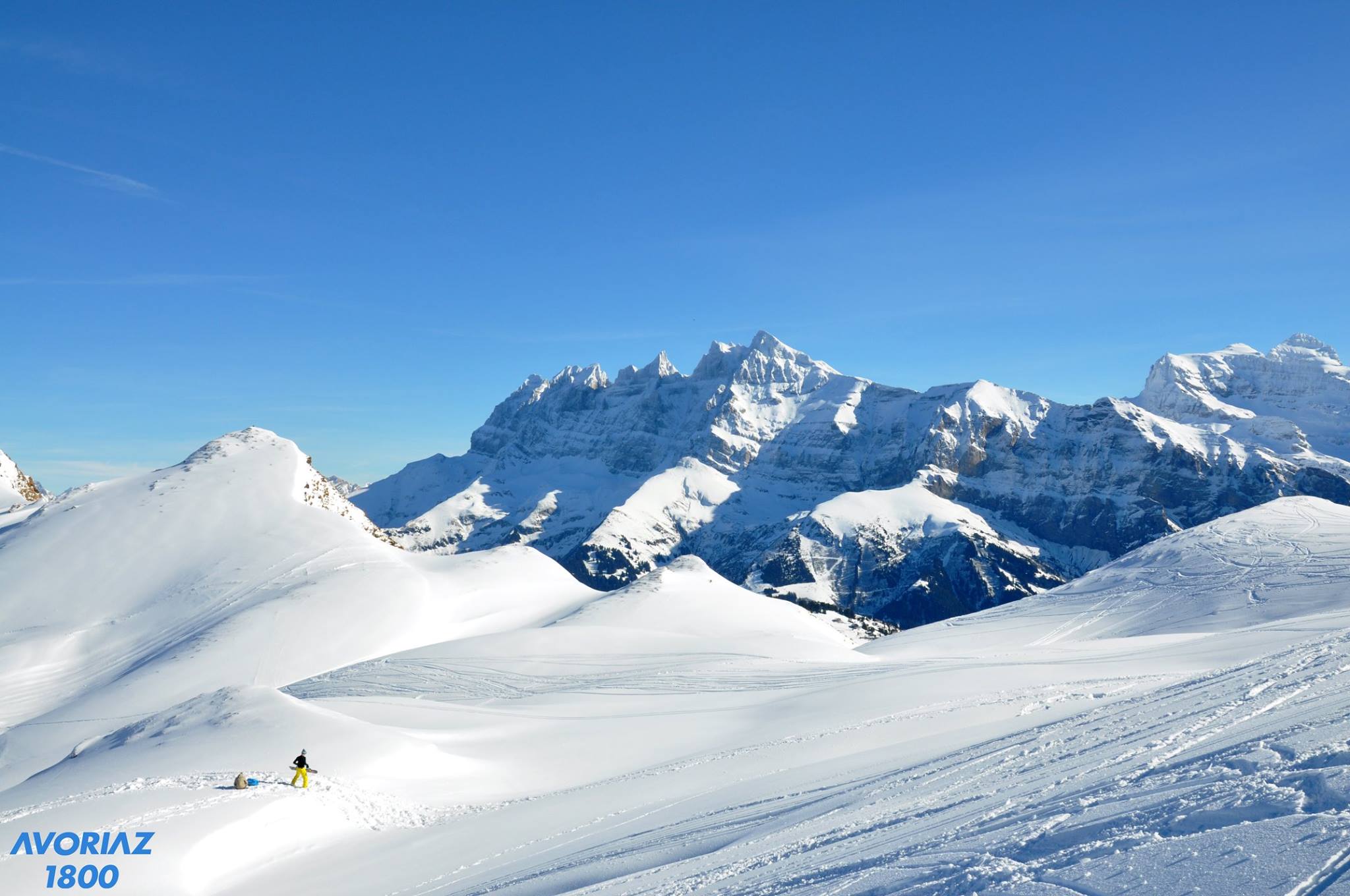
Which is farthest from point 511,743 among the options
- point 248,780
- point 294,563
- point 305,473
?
point 305,473

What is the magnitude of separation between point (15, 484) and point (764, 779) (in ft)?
484

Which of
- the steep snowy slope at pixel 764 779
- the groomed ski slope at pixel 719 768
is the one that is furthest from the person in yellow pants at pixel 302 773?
the steep snowy slope at pixel 764 779

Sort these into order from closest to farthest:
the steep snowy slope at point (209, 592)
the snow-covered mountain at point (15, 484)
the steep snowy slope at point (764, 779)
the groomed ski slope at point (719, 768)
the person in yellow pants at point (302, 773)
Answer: the steep snowy slope at point (764, 779) → the groomed ski slope at point (719, 768) → the person in yellow pants at point (302, 773) → the steep snowy slope at point (209, 592) → the snow-covered mountain at point (15, 484)

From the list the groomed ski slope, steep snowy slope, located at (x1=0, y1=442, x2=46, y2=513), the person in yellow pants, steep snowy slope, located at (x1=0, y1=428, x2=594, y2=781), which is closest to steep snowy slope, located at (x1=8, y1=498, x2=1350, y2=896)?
the groomed ski slope

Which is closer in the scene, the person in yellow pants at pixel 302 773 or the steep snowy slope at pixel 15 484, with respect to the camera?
the person in yellow pants at pixel 302 773

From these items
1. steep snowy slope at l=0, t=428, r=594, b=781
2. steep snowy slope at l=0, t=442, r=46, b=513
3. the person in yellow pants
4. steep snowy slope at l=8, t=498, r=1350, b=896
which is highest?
steep snowy slope at l=0, t=442, r=46, b=513

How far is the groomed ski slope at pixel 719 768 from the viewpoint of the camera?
10023 millimetres

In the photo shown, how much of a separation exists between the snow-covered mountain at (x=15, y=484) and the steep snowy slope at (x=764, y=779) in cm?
8907

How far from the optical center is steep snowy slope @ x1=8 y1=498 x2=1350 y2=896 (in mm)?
9781

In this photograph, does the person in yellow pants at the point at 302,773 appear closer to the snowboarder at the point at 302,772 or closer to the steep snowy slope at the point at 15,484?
the snowboarder at the point at 302,772

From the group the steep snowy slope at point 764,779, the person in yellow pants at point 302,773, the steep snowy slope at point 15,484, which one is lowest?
the steep snowy slope at point 764,779

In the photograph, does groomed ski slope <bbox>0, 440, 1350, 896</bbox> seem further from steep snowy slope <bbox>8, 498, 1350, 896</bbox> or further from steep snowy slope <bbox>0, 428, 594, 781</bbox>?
steep snowy slope <bbox>0, 428, 594, 781</bbox>

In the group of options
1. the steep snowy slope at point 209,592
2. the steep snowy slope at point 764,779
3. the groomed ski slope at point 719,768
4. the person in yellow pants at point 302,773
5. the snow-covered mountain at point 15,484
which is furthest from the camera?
the snow-covered mountain at point 15,484

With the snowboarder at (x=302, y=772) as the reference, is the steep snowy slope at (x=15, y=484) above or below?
above
